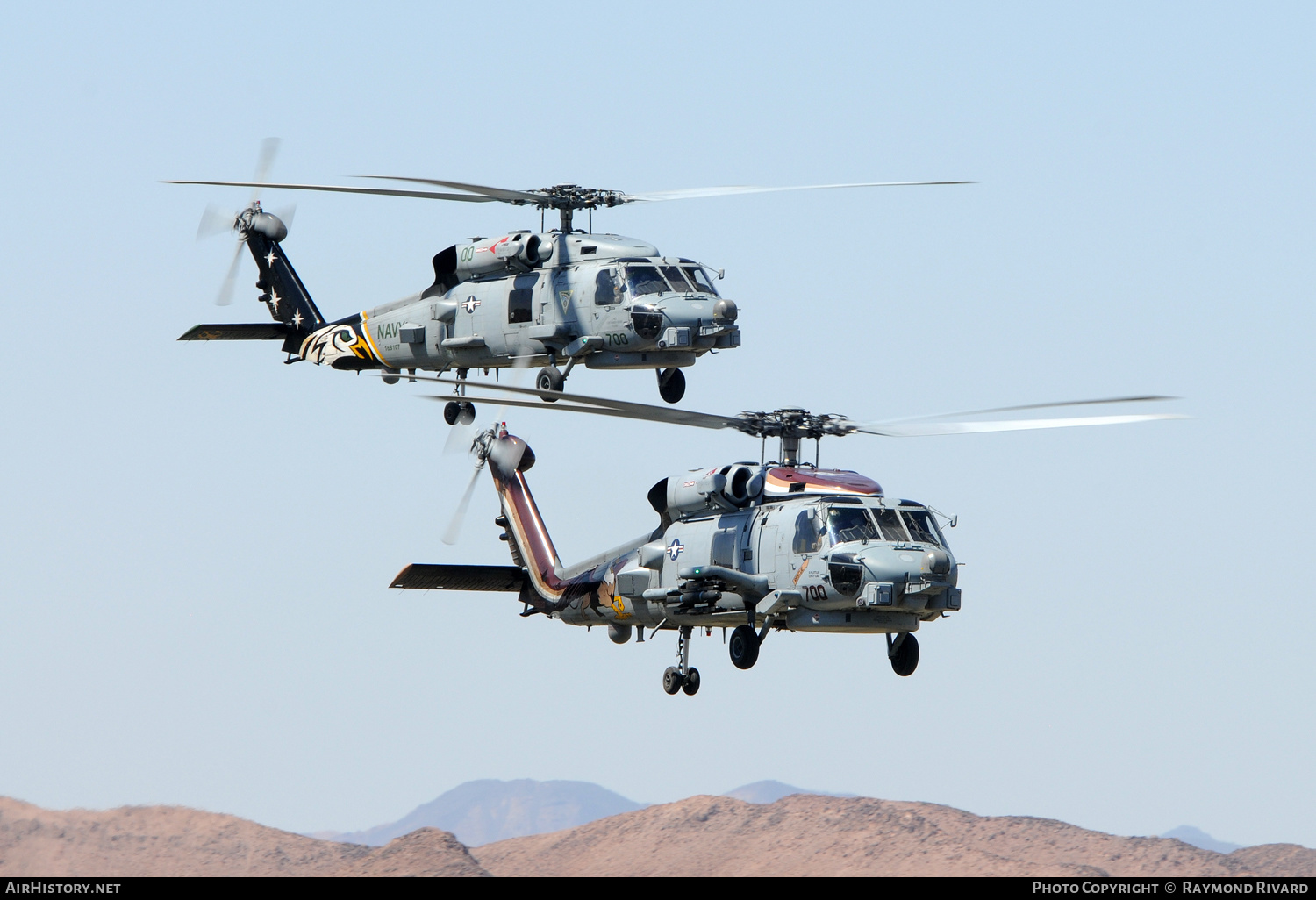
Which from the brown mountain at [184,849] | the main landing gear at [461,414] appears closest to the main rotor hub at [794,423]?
the main landing gear at [461,414]

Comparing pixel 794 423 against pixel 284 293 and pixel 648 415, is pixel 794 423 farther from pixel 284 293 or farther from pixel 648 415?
pixel 284 293

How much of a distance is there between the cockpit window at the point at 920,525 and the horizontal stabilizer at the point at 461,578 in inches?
446

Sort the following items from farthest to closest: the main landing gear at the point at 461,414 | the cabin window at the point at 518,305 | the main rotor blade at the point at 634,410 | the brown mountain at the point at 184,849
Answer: the brown mountain at the point at 184,849 < the main landing gear at the point at 461,414 < the cabin window at the point at 518,305 < the main rotor blade at the point at 634,410

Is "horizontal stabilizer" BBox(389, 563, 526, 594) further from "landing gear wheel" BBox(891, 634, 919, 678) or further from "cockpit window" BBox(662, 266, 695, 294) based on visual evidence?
"landing gear wheel" BBox(891, 634, 919, 678)

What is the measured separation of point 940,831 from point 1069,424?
48114 millimetres

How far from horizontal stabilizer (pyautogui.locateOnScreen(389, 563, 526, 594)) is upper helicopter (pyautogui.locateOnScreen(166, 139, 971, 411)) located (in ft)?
10.6

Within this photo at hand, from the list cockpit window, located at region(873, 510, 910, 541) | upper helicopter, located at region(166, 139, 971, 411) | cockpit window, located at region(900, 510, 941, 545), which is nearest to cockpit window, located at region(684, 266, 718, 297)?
upper helicopter, located at region(166, 139, 971, 411)

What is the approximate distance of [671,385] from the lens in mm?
37406

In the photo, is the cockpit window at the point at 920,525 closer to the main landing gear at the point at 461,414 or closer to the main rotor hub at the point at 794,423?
the main rotor hub at the point at 794,423

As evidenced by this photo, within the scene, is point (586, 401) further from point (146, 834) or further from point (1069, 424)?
point (146, 834)

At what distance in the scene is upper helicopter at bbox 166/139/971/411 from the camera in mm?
34875

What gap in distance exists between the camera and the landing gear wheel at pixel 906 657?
33.7 metres

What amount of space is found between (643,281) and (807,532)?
572cm

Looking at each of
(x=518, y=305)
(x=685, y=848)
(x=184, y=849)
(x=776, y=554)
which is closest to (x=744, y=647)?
(x=776, y=554)
